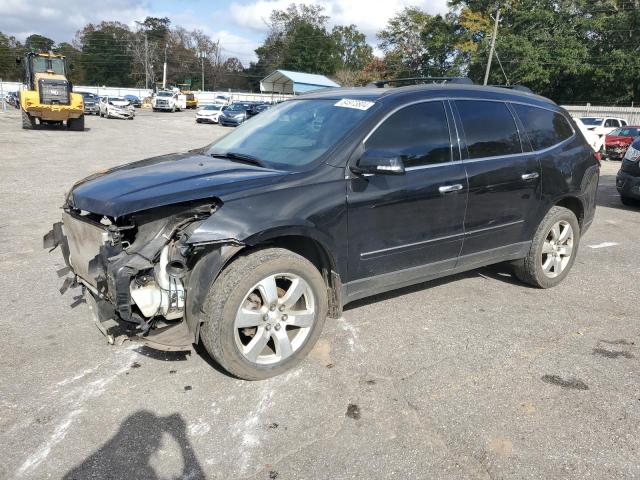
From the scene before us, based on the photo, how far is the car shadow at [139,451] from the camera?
2498 mm

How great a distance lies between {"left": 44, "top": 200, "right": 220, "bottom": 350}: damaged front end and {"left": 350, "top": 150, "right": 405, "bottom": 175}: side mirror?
3.37ft

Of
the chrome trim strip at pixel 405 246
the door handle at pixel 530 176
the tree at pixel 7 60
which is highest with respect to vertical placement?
the tree at pixel 7 60

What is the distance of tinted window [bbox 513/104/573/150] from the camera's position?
186 inches

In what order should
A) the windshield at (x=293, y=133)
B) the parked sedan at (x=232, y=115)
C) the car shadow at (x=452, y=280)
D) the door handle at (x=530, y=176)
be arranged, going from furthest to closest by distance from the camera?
the parked sedan at (x=232, y=115)
the car shadow at (x=452, y=280)
the door handle at (x=530, y=176)
the windshield at (x=293, y=133)

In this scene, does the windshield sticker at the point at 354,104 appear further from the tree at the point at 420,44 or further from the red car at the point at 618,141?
the tree at the point at 420,44

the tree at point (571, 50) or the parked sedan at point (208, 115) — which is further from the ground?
the tree at point (571, 50)

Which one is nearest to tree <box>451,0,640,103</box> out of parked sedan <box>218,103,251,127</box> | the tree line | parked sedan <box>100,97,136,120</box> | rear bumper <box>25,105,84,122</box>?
the tree line

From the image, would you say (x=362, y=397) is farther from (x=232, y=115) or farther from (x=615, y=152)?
(x=232, y=115)

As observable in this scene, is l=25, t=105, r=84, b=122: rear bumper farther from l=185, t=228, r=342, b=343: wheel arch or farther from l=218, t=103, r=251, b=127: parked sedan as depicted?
l=185, t=228, r=342, b=343: wheel arch

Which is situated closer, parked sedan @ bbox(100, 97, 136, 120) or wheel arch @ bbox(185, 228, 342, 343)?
wheel arch @ bbox(185, 228, 342, 343)

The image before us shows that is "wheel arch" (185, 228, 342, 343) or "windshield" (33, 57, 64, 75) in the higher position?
"windshield" (33, 57, 64, 75)

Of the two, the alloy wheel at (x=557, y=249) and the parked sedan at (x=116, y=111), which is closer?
the alloy wheel at (x=557, y=249)

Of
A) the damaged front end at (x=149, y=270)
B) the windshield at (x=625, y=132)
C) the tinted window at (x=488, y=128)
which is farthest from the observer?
the windshield at (x=625, y=132)

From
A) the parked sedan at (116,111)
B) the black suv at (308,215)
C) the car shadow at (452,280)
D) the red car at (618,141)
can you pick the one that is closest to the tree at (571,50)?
the red car at (618,141)
